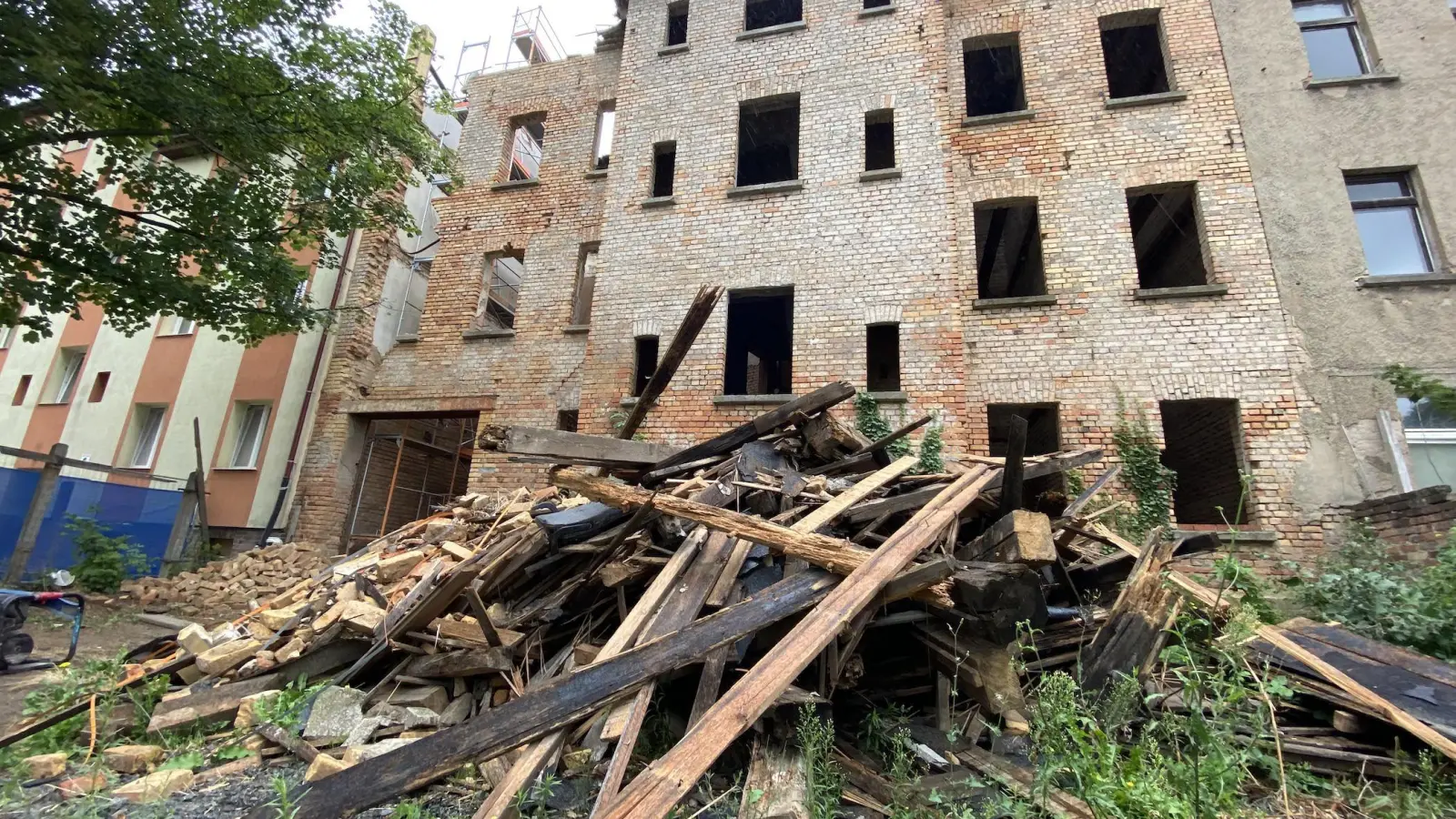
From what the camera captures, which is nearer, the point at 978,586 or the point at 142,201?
the point at 978,586

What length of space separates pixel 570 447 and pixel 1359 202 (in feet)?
36.5

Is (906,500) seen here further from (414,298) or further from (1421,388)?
(414,298)

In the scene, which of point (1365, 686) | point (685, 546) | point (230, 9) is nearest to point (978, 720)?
point (685, 546)

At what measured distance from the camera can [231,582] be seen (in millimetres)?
8977

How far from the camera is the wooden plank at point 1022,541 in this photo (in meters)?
3.31

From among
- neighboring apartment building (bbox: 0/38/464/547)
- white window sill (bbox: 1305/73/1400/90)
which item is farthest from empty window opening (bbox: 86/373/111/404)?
white window sill (bbox: 1305/73/1400/90)

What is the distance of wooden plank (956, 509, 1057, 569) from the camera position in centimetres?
331

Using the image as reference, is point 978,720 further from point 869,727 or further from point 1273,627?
point 1273,627

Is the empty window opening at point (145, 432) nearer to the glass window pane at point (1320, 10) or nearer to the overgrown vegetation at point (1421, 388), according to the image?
the overgrown vegetation at point (1421, 388)

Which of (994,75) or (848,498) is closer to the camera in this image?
(848,498)

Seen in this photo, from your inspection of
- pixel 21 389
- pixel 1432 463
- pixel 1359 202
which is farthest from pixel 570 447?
pixel 21 389

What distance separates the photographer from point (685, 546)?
390 centimetres

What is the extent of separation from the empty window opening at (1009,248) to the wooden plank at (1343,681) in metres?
6.31

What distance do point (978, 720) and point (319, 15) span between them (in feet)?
38.0
